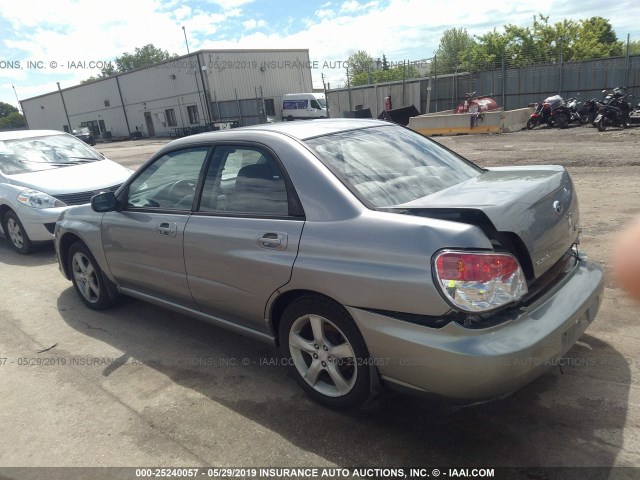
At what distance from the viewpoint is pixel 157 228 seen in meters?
3.71

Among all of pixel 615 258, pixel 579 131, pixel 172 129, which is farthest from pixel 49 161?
pixel 172 129

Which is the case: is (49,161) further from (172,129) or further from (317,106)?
(172,129)

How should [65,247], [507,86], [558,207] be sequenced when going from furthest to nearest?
[507,86] < [65,247] < [558,207]

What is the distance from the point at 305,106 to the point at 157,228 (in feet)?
98.2

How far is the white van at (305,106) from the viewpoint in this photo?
104 feet

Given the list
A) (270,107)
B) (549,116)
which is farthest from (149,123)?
(549,116)

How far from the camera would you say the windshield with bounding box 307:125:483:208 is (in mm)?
2826

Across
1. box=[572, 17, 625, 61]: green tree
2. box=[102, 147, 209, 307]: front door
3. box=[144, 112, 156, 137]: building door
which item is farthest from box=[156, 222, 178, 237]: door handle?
box=[144, 112, 156, 137]: building door

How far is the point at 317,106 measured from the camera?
1256 inches

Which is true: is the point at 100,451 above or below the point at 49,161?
below

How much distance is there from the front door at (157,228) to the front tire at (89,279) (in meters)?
0.36

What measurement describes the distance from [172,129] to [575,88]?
108 ft

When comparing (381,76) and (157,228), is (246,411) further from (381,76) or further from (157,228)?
(381,76)

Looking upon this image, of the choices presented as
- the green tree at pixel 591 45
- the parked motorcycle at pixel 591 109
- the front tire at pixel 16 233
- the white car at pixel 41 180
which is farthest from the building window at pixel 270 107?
the front tire at pixel 16 233
